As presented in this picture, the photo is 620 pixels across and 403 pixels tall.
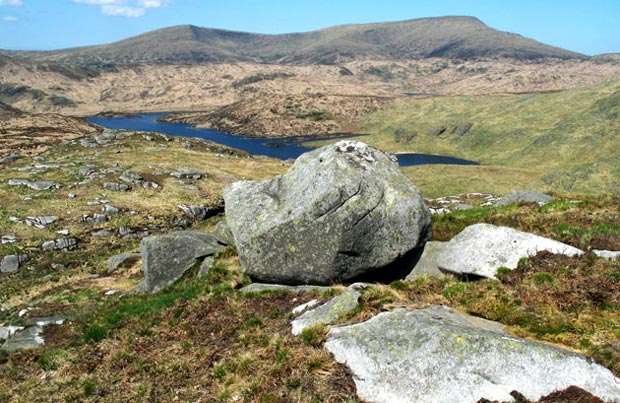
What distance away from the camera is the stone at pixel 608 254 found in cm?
→ 1508

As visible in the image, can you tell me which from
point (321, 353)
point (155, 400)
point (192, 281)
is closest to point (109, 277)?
point (192, 281)

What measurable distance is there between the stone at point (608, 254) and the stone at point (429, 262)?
5.96 metres

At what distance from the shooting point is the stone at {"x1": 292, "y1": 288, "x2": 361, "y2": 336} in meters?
12.8

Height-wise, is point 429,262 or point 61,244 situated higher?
point 429,262

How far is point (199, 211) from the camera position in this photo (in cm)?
5262

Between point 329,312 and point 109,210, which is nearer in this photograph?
point 329,312

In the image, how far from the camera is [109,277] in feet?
99.9

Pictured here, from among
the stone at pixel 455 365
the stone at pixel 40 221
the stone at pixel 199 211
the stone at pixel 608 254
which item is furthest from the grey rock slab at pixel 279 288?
the stone at pixel 40 221

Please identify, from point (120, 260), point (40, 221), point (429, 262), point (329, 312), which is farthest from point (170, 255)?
point (40, 221)

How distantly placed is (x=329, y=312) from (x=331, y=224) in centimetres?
493

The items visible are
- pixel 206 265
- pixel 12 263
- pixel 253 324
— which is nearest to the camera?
pixel 253 324

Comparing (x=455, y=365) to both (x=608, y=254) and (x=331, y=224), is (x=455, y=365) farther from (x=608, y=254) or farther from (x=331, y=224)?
(x=608, y=254)

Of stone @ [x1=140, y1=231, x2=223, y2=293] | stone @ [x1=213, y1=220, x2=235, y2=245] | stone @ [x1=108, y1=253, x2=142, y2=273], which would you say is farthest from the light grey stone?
stone @ [x1=108, y1=253, x2=142, y2=273]

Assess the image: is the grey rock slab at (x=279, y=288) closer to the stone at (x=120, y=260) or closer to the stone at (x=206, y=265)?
the stone at (x=206, y=265)
